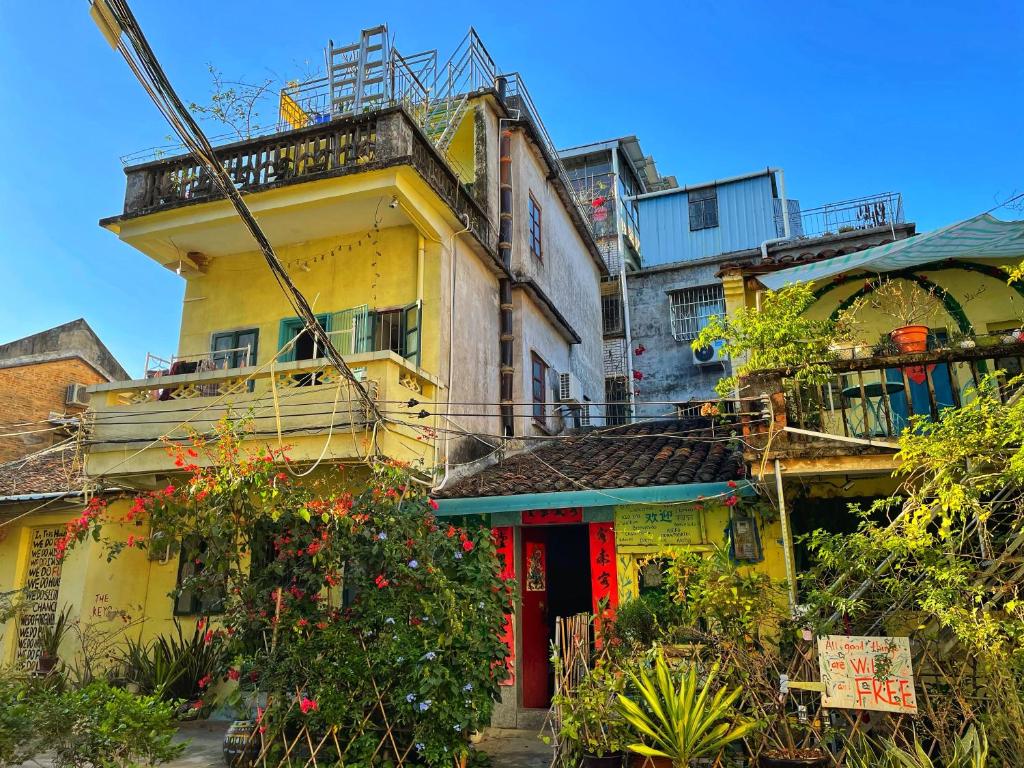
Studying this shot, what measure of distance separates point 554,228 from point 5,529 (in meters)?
11.5

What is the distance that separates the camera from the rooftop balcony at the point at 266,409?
8.90 metres

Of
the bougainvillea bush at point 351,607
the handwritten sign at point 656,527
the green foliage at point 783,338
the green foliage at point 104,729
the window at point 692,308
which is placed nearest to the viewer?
the green foliage at point 104,729

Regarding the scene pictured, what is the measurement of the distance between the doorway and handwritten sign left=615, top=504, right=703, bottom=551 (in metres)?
1.67

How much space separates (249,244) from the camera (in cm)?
1152

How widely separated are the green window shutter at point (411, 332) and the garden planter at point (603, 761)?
5.69 metres

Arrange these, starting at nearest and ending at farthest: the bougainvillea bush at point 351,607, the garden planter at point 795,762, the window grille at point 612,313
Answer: the garden planter at point 795,762 → the bougainvillea bush at point 351,607 → the window grille at point 612,313

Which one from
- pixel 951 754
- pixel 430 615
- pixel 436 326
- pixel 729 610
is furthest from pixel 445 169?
pixel 951 754

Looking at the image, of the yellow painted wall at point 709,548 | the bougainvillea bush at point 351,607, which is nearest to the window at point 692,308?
the yellow painted wall at point 709,548

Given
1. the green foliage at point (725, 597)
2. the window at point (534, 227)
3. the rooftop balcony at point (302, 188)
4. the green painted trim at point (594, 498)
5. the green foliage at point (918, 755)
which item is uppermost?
the window at point (534, 227)

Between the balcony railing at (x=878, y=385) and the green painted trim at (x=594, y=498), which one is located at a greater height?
the balcony railing at (x=878, y=385)

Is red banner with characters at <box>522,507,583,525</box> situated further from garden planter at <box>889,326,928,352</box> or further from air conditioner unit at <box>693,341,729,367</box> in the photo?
air conditioner unit at <box>693,341,729,367</box>

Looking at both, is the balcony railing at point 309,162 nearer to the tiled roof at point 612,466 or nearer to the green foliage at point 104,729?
the tiled roof at point 612,466

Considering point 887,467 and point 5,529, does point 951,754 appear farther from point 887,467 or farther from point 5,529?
point 5,529

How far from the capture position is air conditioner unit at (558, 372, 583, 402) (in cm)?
1462
